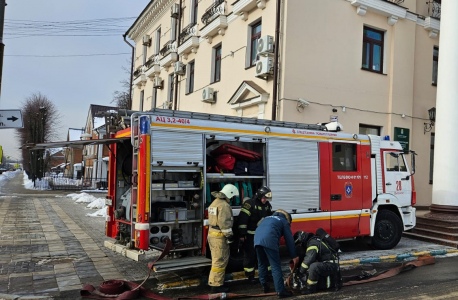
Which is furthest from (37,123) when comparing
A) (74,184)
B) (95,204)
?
(95,204)

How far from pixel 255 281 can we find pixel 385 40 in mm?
12154

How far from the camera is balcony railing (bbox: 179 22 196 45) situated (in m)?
19.3

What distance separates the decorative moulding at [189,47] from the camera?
61.8ft

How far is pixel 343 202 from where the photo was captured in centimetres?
862

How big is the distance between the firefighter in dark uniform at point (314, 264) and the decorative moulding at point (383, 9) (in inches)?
429

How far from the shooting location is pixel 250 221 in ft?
21.8

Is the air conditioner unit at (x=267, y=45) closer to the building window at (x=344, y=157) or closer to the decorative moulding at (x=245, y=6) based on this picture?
the decorative moulding at (x=245, y=6)

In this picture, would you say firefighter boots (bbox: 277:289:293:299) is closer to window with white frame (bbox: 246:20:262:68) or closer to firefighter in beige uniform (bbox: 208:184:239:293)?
firefighter in beige uniform (bbox: 208:184:239:293)

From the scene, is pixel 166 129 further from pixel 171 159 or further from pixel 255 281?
pixel 255 281

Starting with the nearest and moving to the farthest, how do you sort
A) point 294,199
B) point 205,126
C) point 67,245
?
1. point 205,126
2. point 294,199
3. point 67,245

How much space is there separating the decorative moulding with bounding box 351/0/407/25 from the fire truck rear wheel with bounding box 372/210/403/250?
326 inches

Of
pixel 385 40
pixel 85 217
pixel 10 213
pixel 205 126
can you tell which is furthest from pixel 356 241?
pixel 10 213

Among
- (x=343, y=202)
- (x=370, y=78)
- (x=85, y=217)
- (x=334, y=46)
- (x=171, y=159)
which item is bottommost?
(x=85, y=217)

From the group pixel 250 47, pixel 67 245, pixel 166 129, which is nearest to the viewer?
pixel 166 129
